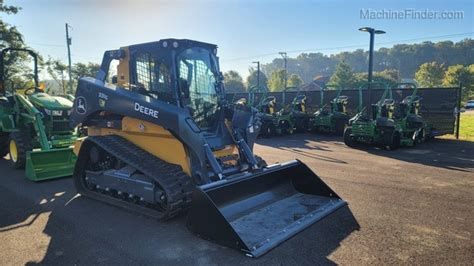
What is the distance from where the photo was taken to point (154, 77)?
5461mm

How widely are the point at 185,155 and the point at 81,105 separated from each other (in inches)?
92.7

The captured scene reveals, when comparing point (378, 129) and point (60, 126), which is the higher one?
point (60, 126)

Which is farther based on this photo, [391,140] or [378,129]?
[378,129]

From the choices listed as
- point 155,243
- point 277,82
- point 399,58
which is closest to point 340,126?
point 155,243

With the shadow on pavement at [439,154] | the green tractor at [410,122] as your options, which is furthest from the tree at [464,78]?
the shadow on pavement at [439,154]

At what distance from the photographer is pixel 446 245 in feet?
13.4

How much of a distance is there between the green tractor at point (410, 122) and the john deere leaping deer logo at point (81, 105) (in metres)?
10.1

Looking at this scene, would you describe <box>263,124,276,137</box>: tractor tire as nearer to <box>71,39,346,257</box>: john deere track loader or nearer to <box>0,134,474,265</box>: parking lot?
<box>0,134,474,265</box>: parking lot

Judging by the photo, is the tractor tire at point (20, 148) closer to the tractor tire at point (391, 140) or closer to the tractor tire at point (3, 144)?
the tractor tire at point (3, 144)

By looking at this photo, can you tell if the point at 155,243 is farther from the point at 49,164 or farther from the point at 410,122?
the point at 410,122

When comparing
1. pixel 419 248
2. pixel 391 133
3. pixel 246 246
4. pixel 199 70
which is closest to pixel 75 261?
pixel 246 246

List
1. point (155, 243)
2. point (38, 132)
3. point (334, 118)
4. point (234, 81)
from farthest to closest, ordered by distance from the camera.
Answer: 1. point (234, 81)
2. point (334, 118)
3. point (38, 132)
4. point (155, 243)

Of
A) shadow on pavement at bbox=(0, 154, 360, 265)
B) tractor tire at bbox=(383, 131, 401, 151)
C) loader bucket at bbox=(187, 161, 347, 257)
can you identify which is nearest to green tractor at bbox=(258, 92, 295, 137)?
tractor tire at bbox=(383, 131, 401, 151)

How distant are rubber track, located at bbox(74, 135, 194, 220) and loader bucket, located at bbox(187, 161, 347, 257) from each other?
40cm
